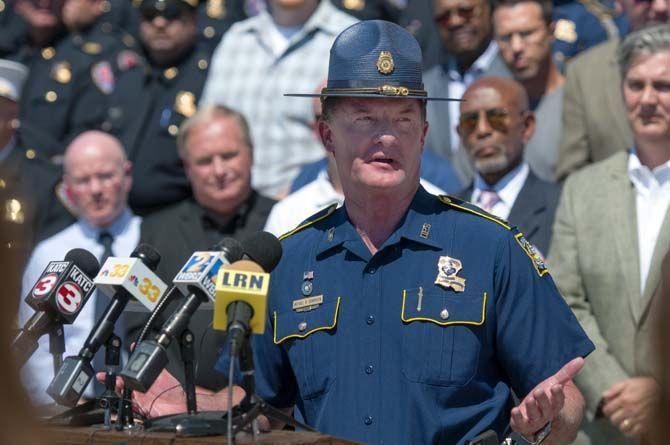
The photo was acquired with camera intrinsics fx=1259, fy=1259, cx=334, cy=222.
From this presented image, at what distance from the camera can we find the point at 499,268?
13.3 ft

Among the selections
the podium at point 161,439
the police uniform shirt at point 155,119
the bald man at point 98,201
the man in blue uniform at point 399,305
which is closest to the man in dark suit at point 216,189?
Result: the bald man at point 98,201

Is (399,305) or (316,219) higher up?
(316,219)

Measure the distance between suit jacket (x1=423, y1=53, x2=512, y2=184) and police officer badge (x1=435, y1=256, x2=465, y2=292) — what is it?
401 centimetres

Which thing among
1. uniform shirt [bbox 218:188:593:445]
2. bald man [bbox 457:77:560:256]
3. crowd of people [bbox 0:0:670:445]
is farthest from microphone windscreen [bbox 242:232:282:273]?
bald man [bbox 457:77:560:256]

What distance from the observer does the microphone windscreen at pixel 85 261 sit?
389 centimetres

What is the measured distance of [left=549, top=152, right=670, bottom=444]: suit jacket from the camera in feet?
21.2

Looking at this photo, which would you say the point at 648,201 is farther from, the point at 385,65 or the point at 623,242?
the point at 385,65

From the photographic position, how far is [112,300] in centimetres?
367

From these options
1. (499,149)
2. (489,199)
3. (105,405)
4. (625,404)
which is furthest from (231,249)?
(499,149)

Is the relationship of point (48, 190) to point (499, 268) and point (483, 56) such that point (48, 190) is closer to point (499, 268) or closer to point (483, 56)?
point (483, 56)

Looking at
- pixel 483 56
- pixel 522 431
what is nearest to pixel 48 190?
pixel 483 56

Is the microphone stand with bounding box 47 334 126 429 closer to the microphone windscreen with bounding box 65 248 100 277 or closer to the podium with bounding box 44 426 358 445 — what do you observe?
the podium with bounding box 44 426 358 445

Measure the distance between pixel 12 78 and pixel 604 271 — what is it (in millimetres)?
5532

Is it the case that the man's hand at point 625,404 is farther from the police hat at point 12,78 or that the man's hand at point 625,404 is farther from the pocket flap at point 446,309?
the police hat at point 12,78
